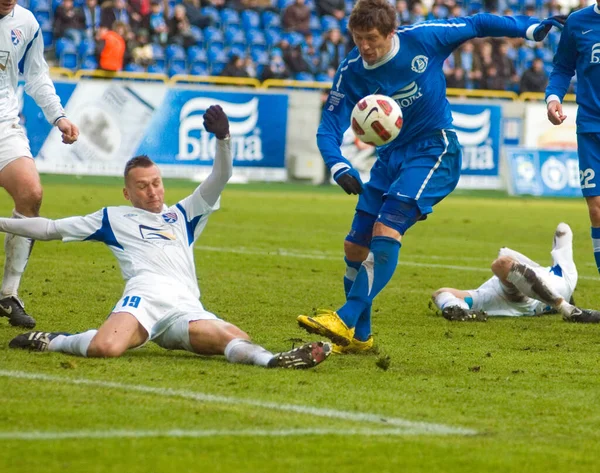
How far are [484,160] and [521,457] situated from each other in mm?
20211

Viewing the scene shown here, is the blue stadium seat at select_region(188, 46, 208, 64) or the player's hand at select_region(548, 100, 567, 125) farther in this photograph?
the blue stadium seat at select_region(188, 46, 208, 64)

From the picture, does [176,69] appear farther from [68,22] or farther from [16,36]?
[16,36]

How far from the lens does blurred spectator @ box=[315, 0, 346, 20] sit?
29.3 meters

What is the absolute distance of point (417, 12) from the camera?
1144 inches

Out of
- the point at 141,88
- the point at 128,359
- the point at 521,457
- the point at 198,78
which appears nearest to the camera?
the point at 521,457

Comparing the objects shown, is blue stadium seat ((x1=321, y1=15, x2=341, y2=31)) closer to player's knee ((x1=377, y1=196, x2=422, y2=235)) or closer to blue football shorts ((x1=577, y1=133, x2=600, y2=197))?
blue football shorts ((x1=577, y1=133, x2=600, y2=197))

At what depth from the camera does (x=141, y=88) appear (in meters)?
21.5

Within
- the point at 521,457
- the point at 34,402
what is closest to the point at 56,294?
the point at 34,402

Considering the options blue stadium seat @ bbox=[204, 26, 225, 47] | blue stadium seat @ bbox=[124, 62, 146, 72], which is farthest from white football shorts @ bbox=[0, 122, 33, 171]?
blue stadium seat @ bbox=[204, 26, 225, 47]

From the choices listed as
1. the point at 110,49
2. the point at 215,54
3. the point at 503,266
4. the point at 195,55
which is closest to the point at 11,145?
the point at 503,266

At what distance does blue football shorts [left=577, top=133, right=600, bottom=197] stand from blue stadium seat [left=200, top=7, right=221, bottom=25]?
2006cm

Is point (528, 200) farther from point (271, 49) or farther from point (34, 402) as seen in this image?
point (34, 402)

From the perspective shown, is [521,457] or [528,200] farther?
[528,200]

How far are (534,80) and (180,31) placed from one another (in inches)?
324
